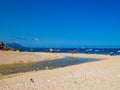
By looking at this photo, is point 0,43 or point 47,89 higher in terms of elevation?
point 0,43

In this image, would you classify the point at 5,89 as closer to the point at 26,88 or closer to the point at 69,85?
the point at 26,88

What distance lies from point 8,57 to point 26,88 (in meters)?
27.6

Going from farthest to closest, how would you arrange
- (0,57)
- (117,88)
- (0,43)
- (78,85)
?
1. (0,43)
2. (0,57)
3. (78,85)
4. (117,88)

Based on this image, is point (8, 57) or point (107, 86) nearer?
point (107, 86)

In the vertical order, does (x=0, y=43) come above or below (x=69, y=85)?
above

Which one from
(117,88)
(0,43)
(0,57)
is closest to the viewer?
(117,88)

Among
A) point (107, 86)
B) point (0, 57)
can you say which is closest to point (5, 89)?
point (107, 86)

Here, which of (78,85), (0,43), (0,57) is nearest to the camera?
(78,85)

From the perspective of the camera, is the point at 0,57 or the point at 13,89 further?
the point at 0,57

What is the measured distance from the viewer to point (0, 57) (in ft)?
121

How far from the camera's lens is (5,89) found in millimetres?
11688

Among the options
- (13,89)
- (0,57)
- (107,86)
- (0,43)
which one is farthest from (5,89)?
(0,43)

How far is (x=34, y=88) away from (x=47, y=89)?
0.74 meters

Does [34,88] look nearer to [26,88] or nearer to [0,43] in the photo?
[26,88]
